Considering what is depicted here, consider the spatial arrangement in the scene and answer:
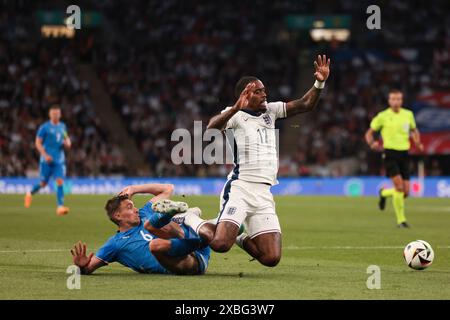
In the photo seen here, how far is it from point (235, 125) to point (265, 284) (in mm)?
2092

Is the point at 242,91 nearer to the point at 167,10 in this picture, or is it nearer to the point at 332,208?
the point at 332,208

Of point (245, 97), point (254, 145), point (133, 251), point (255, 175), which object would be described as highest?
point (245, 97)

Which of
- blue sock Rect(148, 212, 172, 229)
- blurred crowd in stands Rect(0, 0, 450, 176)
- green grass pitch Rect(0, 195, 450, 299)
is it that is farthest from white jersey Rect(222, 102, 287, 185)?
blurred crowd in stands Rect(0, 0, 450, 176)

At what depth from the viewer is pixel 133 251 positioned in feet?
34.0

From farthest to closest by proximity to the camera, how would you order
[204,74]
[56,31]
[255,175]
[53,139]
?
[56,31] < [204,74] < [53,139] < [255,175]

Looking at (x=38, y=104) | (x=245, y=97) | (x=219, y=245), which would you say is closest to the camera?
(x=245, y=97)

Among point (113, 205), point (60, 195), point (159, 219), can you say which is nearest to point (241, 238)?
point (159, 219)

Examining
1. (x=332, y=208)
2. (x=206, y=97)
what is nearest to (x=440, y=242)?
(x=332, y=208)

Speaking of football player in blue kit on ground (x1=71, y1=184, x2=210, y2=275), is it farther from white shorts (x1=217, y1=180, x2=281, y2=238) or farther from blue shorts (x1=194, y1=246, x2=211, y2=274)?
white shorts (x1=217, y1=180, x2=281, y2=238)

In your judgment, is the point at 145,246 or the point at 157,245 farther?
the point at 145,246

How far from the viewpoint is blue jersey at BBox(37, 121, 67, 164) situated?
22.0m

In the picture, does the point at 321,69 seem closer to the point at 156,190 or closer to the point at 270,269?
the point at 156,190

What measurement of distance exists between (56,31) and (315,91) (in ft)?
112

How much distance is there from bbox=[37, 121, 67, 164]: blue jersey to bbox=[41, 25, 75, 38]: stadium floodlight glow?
71.2ft
